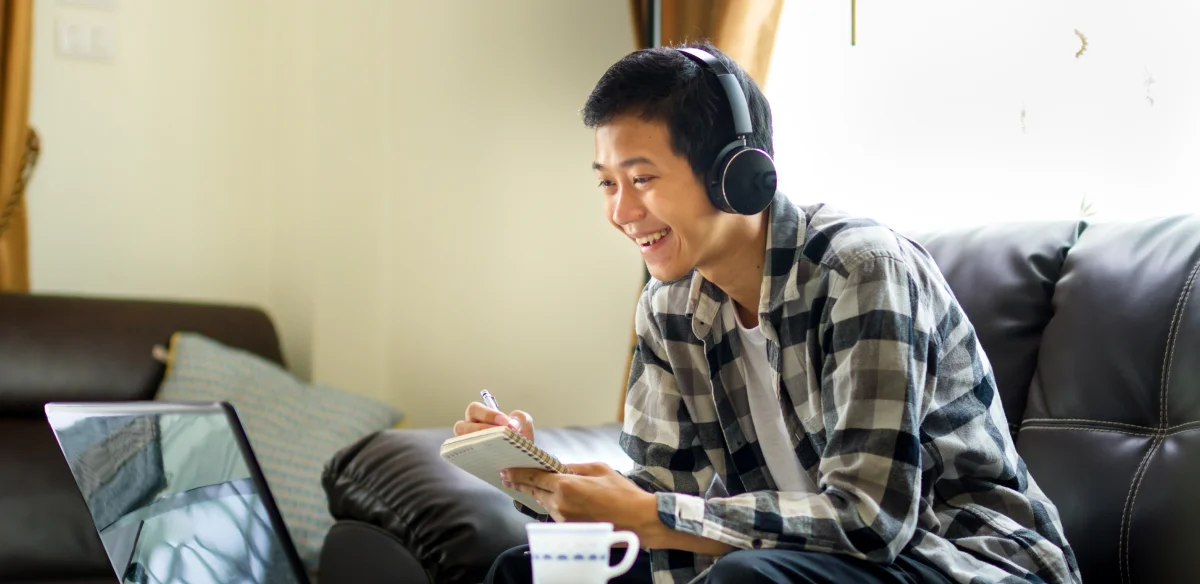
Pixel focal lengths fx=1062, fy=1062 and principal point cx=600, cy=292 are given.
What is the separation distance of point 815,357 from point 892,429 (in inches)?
6.3

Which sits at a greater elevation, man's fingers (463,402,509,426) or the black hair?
the black hair

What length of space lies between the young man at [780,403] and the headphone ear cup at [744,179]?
15 millimetres

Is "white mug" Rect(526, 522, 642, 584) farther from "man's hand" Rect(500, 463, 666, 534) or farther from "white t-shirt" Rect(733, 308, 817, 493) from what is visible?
"white t-shirt" Rect(733, 308, 817, 493)

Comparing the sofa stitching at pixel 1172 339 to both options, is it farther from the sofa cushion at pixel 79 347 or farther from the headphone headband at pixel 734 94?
the sofa cushion at pixel 79 347

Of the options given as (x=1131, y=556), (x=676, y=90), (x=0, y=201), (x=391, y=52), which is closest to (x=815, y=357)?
(x=676, y=90)

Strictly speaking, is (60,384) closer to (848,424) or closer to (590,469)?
(590,469)

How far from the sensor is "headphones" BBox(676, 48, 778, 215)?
Answer: 114cm

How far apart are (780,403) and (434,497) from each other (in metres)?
0.54

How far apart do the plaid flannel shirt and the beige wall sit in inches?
43.1

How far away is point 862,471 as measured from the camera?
3.30ft

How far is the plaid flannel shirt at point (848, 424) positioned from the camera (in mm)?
1003

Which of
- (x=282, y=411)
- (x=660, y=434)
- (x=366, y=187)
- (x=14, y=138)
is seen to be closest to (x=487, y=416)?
(x=660, y=434)

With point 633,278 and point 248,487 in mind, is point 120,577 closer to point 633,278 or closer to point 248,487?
point 248,487

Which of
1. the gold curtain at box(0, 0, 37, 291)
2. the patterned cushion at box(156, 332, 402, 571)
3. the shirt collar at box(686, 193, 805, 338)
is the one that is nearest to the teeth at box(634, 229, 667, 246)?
the shirt collar at box(686, 193, 805, 338)
